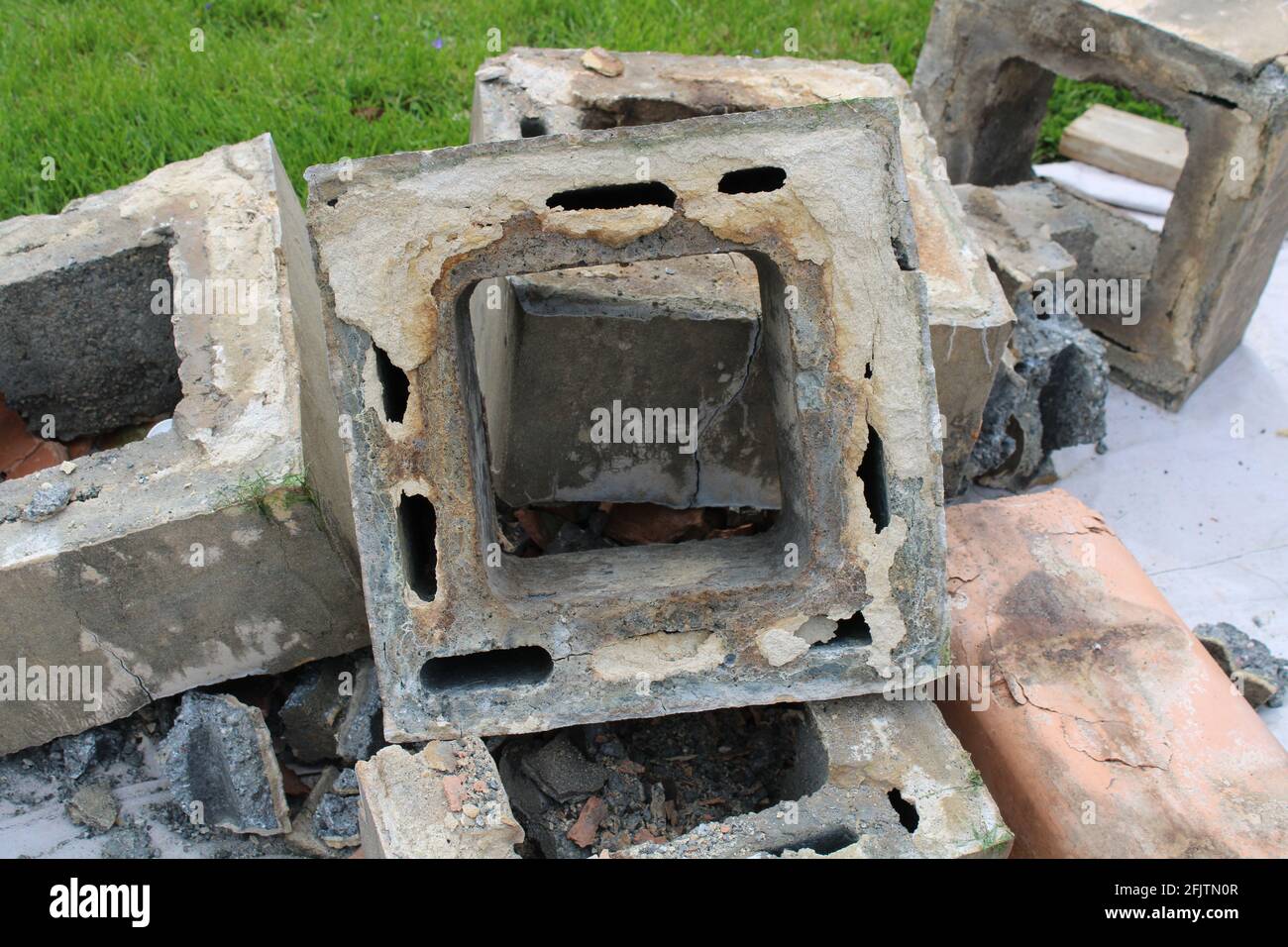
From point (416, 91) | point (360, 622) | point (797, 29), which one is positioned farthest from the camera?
point (797, 29)

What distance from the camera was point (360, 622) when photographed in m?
3.08

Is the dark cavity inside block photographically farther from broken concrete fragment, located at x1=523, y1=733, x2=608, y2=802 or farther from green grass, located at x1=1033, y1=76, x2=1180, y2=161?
green grass, located at x1=1033, y1=76, x2=1180, y2=161

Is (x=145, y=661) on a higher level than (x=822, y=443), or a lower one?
lower

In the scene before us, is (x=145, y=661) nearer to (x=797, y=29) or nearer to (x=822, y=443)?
(x=822, y=443)

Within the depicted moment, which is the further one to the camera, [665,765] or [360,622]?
[360,622]

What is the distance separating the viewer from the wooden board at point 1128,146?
5.47m

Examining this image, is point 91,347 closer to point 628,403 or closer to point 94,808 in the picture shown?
point 94,808

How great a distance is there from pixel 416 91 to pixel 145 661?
10.3ft

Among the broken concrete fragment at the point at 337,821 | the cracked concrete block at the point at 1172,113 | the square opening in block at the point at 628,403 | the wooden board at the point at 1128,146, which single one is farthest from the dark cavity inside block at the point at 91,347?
the wooden board at the point at 1128,146

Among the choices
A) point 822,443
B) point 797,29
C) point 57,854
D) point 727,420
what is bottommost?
point 57,854

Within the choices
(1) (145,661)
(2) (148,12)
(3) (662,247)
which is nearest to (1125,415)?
(3) (662,247)

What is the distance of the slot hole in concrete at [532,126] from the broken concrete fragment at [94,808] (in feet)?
7.17

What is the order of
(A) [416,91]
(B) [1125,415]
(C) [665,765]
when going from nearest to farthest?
1. (C) [665,765]
2. (B) [1125,415]
3. (A) [416,91]

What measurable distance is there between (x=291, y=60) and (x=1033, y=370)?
134 inches
